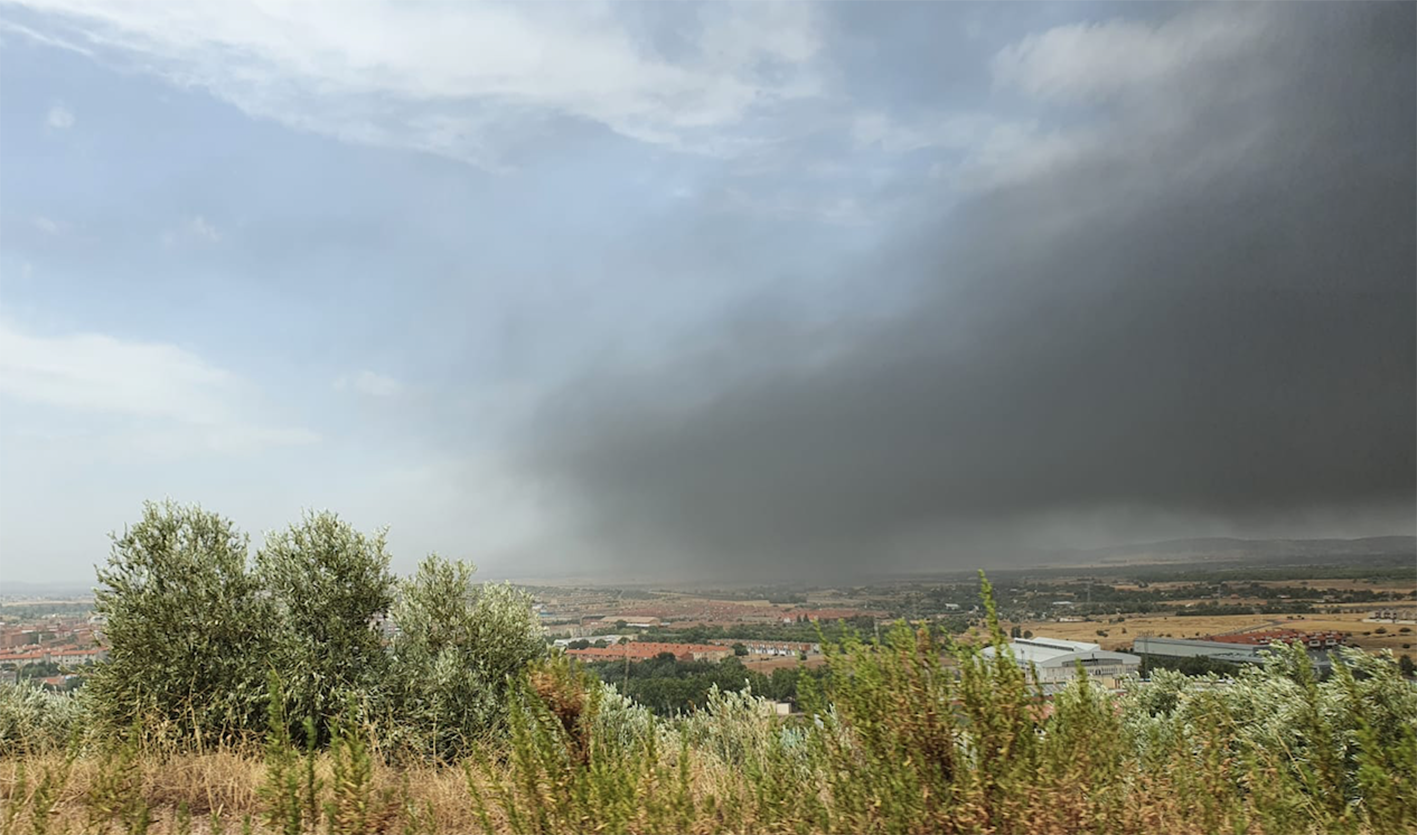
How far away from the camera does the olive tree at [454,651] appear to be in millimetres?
10414

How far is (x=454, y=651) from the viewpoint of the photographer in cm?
1130

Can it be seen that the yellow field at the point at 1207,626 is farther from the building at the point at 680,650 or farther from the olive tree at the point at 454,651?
the olive tree at the point at 454,651

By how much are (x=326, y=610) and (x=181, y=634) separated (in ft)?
5.75

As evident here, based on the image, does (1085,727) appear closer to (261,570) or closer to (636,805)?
(636,805)

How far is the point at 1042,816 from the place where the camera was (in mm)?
2557

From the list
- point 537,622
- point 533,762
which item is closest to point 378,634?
point 537,622

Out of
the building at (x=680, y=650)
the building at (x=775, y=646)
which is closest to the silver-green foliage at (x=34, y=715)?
the building at (x=775, y=646)

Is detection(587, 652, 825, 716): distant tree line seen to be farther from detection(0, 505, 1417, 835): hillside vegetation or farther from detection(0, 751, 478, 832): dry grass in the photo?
detection(0, 505, 1417, 835): hillside vegetation

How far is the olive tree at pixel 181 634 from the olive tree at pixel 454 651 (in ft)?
6.37

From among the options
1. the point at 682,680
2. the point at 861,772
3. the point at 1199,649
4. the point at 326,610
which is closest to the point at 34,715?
the point at 326,610

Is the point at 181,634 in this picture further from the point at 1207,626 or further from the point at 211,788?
the point at 1207,626

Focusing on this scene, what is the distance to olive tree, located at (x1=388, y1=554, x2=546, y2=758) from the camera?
34.2ft

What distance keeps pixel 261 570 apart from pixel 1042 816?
1136 centimetres

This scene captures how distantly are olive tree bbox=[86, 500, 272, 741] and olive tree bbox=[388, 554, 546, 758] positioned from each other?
6.37 feet
